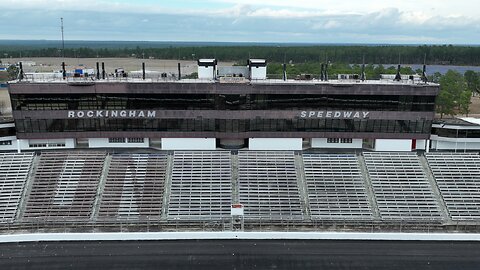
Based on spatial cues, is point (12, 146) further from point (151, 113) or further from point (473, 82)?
point (473, 82)

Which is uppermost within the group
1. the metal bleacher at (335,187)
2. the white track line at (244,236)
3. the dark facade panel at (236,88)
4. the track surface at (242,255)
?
the dark facade panel at (236,88)

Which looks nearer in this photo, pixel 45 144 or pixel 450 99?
pixel 45 144

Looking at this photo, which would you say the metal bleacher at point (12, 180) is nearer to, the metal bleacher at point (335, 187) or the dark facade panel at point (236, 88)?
the dark facade panel at point (236, 88)

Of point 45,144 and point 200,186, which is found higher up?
point 45,144

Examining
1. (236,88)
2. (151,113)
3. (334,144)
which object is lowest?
(334,144)

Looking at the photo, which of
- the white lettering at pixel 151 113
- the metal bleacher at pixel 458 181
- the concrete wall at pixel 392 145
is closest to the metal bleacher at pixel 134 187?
the white lettering at pixel 151 113

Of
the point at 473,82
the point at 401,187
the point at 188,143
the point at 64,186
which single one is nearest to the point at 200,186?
the point at 188,143
